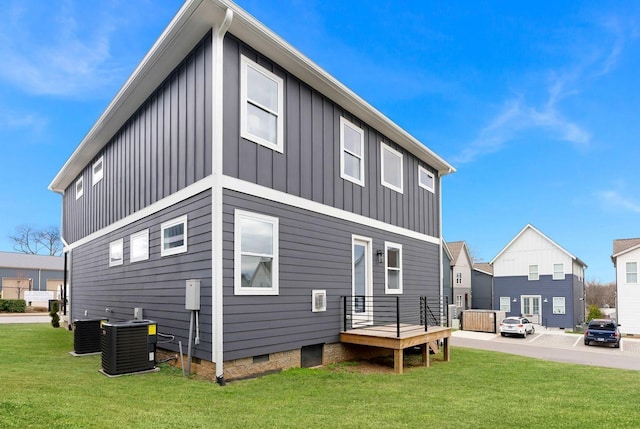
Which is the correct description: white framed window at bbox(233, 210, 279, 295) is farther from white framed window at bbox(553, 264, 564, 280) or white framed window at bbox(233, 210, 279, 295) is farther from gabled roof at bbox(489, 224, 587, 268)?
white framed window at bbox(553, 264, 564, 280)

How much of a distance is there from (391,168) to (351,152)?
2158 mm

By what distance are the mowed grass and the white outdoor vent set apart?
1236mm

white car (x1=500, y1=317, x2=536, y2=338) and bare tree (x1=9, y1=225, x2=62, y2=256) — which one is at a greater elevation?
bare tree (x1=9, y1=225, x2=62, y2=256)

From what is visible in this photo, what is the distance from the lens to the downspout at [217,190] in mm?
6711

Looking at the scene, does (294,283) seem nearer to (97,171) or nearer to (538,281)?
(97,171)

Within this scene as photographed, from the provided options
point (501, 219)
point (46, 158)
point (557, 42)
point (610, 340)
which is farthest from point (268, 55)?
point (46, 158)

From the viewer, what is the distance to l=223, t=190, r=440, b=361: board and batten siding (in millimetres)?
7031

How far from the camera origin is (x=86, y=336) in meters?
9.46

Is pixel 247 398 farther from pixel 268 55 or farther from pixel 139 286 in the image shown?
pixel 268 55

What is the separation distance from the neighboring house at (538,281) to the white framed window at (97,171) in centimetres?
3114

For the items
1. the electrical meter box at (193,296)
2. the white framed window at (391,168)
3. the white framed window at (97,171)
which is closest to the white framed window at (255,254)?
the electrical meter box at (193,296)

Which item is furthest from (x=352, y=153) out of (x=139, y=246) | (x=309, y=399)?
(x=309, y=399)

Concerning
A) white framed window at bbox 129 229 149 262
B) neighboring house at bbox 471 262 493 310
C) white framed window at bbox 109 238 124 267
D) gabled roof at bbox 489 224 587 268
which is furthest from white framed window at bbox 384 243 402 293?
neighboring house at bbox 471 262 493 310

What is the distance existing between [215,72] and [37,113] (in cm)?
4600
